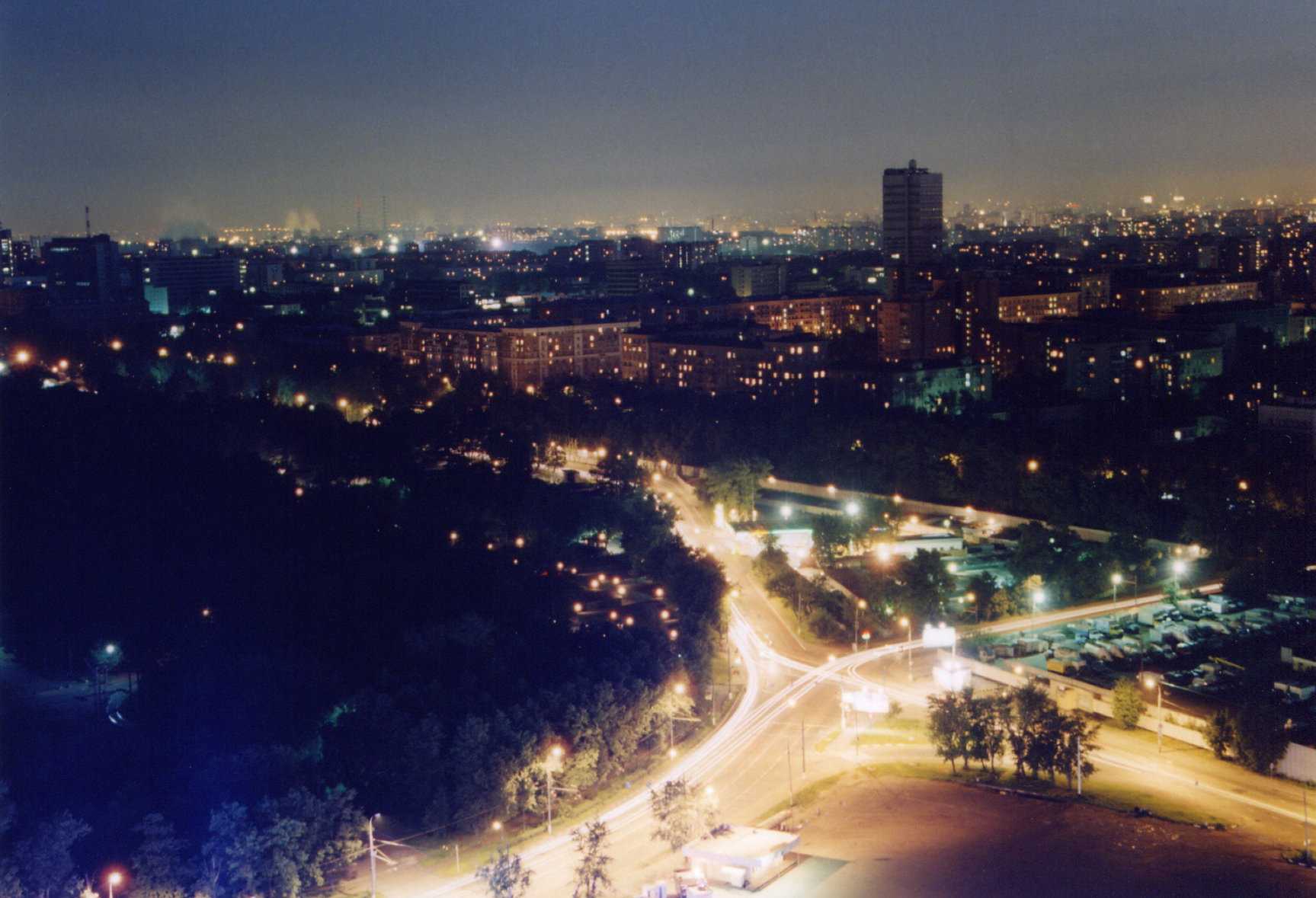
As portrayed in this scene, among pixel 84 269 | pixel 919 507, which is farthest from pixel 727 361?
pixel 84 269

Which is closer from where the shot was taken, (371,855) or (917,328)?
(371,855)

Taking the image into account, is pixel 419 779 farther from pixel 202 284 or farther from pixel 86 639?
pixel 202 284

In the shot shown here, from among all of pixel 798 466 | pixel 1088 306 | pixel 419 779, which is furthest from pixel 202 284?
pixel 419 779

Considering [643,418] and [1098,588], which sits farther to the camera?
[643,418]

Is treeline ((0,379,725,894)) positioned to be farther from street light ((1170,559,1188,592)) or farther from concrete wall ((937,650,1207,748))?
street light ((1170,559,1188,592))

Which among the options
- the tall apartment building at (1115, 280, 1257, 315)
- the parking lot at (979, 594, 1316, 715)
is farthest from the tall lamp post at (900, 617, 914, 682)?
the tall apartment building at (1115, 280, 1257, 315)

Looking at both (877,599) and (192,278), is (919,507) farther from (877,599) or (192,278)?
(192,278)

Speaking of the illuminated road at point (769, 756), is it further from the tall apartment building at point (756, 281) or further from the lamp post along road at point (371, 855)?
the tall apartment building at point (756, 281)
